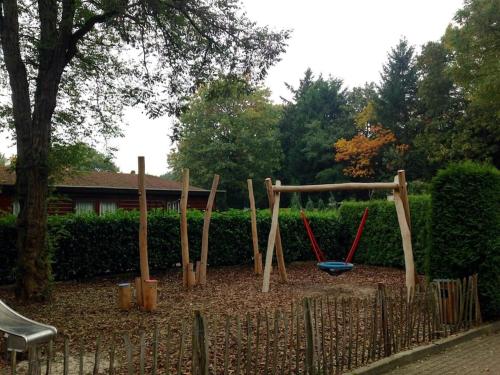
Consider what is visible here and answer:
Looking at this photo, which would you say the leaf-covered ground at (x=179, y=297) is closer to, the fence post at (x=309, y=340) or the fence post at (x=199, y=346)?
the fence post at (x=199, y=346)

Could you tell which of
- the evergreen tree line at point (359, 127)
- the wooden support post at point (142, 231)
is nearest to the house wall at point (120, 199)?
the evergreen tree line at point (359, 127)

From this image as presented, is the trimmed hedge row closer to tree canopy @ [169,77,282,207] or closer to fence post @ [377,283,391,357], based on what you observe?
fence post @ [377,283,391,357]

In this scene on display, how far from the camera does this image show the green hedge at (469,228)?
24.5ft

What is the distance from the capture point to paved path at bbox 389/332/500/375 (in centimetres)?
537

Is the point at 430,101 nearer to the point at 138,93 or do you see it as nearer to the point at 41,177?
the point at 138,93

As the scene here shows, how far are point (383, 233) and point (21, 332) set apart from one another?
11944 mm

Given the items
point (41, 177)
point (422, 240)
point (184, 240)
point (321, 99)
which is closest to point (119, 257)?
point (184, 240)

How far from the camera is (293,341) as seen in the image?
5.51 m

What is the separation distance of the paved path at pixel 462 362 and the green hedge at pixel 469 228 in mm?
1180

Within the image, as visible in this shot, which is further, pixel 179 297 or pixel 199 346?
pixel 179 297

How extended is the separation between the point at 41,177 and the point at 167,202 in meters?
17.7

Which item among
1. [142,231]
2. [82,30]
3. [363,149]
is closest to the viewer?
[142,231]

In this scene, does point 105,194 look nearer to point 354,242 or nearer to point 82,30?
point 82,30

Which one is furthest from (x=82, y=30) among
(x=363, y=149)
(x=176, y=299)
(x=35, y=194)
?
(x=363, y=149)
